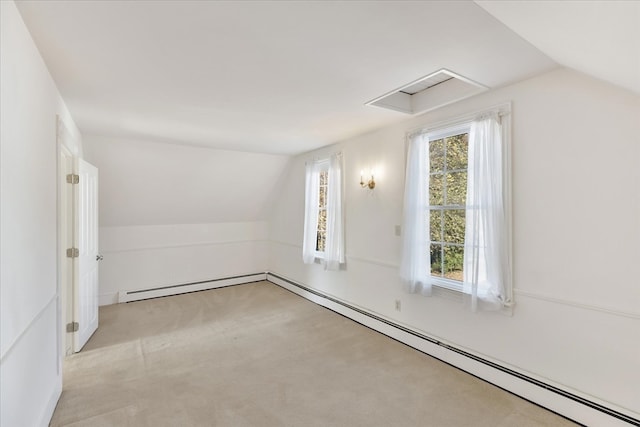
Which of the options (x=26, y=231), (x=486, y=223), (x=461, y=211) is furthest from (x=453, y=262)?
(x=26, y=231)

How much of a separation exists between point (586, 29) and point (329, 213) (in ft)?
10.7

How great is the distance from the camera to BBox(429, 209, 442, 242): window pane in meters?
3.03

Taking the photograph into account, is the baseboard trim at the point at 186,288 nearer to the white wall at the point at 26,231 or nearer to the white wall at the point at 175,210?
the white wall at the point at 175,210

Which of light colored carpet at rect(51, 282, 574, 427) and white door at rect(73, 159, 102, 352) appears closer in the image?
light colored carpet at rect(51, 282, 574, 427)

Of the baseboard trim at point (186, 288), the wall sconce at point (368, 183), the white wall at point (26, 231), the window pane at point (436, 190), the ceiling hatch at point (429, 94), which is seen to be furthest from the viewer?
the baseboard trim at point (186, 288)

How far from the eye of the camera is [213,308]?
4.46m

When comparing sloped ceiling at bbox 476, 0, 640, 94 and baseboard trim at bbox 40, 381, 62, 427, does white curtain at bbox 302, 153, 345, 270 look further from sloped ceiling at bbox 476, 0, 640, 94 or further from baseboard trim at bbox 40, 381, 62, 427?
baseboard trim at bbox 40, 381, 62, 427

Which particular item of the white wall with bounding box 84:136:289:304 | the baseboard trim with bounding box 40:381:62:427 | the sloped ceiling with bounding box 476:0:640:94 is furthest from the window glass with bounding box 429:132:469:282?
the baseboard trim with bounding box 40:381:62:427

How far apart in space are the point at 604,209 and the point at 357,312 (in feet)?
8.75

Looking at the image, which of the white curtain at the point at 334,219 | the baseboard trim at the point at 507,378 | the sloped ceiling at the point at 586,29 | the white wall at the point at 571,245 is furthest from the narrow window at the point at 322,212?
the sloped ceiling at the point at 586,29

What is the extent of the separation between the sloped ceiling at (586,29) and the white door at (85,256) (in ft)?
11.8

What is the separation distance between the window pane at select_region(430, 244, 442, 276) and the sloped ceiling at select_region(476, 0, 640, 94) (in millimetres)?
1830

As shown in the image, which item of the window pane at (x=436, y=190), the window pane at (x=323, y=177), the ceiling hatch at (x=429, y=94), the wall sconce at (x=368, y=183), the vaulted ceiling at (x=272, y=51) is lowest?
the window pane at (x=436, y=190)

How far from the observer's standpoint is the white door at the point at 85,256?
296 cm
